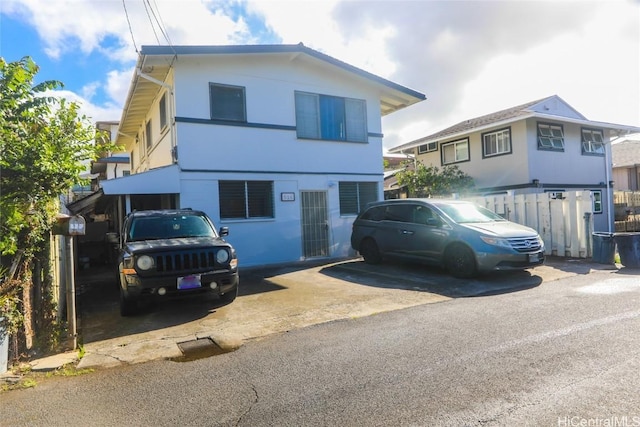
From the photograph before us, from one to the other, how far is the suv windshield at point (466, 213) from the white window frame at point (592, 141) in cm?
1266

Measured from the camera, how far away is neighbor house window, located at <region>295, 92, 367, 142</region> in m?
13.3

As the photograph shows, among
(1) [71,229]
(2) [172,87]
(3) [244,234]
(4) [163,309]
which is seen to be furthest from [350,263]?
(1) [71,229]

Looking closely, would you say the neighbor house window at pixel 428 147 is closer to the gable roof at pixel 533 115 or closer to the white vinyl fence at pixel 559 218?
the gable roof at pixel 533 115

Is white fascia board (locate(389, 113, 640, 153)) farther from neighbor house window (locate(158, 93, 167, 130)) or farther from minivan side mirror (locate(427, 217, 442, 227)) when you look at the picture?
neighbor house window (locate(158, 93, 167, 130))

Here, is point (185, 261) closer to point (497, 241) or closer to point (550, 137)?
point (497, 241)

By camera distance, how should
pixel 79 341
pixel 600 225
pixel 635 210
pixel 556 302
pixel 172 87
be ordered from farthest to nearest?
pixel 635 210 → pixel 600 225 → pixel 172 87 → pixel 556 302 → pixel 79 341

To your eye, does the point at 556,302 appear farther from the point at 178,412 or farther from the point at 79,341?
Answer: the point at 79,341

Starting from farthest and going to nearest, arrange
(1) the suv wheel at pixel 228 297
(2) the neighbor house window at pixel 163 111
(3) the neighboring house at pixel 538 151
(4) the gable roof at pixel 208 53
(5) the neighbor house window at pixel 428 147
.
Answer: (5) the neighbor house window at pixel 428 147 → (3) the neighboring house at pixel 538 151 → (2) the neighbor house window at pixel 163 111 → (4) the gable roof at pixel 208 53 → (1) the suv wheel at pixel 228 297

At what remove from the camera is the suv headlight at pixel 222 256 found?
7.03m

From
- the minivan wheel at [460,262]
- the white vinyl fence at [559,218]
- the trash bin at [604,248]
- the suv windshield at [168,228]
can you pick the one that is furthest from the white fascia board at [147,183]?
the trash bin at [604,248]

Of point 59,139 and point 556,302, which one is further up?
point 59,139

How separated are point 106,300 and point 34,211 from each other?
3.48 m

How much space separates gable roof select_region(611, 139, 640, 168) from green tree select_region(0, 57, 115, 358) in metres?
33.1

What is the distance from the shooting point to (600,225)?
64.4ft
